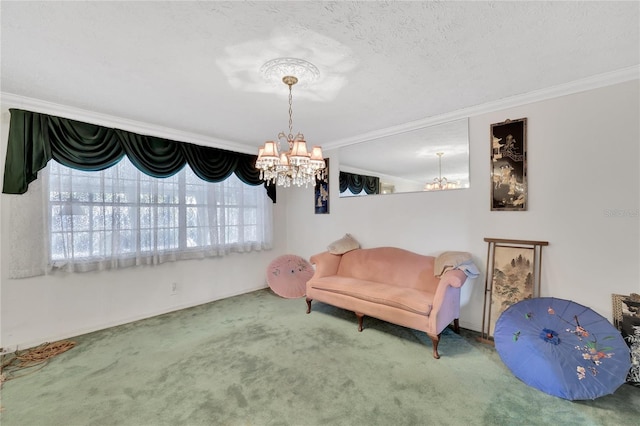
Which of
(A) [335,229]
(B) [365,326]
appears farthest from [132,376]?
(A) [335,229]

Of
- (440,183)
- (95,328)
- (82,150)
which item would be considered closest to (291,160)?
(440,183)

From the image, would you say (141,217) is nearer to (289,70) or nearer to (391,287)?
(289,70)

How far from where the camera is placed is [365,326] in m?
3.11

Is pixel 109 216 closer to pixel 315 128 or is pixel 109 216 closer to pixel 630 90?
pixel 315 128

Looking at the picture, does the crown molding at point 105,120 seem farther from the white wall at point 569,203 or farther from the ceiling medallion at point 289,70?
the white wall at point 569,203

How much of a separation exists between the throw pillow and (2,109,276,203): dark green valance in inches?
82.9

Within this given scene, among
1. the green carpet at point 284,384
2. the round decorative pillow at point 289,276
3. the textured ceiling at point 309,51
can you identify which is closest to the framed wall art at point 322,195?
the round decorative pillow at point 289,276

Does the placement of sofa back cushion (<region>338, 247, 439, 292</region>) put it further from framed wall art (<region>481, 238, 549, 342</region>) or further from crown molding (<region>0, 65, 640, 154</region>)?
crown molding (<region>0, 65, 640, 154</region>)

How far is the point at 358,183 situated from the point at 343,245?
996 mm

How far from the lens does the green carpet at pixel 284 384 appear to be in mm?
1718

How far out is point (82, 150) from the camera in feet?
9.55

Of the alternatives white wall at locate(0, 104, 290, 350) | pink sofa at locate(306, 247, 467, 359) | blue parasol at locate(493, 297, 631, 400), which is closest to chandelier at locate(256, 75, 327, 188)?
Answer: pink sofa at locate(306, 247, 467, 359)

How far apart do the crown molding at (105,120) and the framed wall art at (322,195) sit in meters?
1.59

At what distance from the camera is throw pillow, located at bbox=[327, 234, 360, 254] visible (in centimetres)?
383
